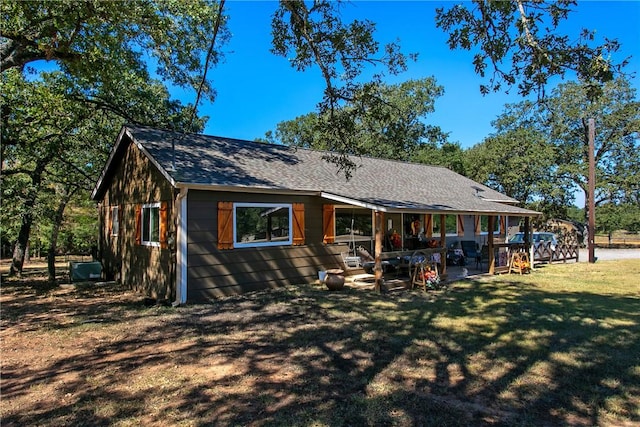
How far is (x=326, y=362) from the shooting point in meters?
4.93

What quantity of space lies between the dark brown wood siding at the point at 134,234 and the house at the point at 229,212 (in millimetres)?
29

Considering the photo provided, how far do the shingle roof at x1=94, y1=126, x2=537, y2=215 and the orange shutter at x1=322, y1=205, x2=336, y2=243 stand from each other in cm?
58

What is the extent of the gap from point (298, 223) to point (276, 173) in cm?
163

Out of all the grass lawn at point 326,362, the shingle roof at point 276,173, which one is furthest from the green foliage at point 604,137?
the grass lawn at point 326,362

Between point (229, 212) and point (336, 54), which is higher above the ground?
point (336, 54)

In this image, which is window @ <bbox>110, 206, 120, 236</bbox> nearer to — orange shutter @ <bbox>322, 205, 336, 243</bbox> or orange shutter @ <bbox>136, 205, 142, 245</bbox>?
orange shutter @ <bbox>136, 205, 142, 245</bbox>

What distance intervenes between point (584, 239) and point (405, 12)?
28092 millimetres

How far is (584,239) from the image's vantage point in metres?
28.2

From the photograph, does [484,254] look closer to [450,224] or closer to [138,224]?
[450,224]

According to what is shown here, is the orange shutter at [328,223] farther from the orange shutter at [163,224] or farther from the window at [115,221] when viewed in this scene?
the window at [115,221]

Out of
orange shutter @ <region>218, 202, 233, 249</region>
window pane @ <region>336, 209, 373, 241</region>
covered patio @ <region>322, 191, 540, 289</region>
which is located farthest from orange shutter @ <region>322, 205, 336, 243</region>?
orange shutter @ <region>218, 202, 233, 249</region>

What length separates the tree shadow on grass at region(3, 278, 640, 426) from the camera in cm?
361

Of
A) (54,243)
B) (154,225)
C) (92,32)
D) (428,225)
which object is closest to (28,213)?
(54,243)

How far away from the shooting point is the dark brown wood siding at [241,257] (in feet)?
28.8
